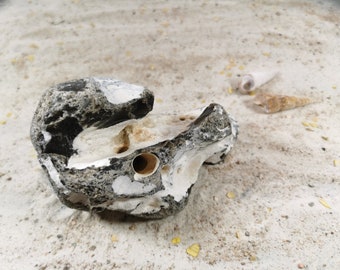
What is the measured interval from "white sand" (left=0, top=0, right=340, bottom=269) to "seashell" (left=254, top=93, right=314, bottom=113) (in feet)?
0.15

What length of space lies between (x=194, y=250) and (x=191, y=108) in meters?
1.06

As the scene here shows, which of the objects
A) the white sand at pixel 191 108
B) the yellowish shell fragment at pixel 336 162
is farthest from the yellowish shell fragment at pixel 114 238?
the yellowish shell fragment at pixel 336 162

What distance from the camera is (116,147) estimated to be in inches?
64.9

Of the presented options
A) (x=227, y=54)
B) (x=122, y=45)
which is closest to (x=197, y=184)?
(x=227, y=54)

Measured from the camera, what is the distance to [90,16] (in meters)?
3.28

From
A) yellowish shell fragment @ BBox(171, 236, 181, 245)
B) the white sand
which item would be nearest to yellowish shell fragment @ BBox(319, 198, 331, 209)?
the white sand

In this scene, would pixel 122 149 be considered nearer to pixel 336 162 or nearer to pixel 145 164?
pixel 145 164

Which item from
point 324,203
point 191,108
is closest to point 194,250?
point 324,203

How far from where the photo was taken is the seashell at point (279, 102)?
7.92 ft

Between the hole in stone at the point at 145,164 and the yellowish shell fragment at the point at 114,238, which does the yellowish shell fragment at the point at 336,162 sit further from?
the yellowish shell fragment at the point at 114,238

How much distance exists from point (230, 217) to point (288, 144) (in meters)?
0.64

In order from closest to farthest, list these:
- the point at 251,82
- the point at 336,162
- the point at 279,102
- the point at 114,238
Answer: the point at 114,238, the point at 336,162, the point at 279,102, the point at 251,82

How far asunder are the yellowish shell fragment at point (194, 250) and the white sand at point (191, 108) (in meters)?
0.03

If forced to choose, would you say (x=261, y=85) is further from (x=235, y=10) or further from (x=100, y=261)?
(x=100, y=261)
